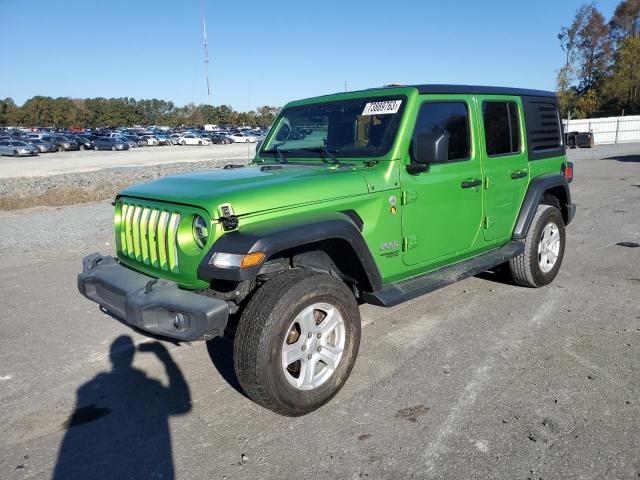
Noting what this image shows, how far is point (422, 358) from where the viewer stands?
13.1ft

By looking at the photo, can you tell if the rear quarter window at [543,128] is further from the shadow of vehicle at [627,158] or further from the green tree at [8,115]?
the green tree at [8,115]

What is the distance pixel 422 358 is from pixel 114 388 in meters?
2.30

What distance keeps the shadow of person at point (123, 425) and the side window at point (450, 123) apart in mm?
2693

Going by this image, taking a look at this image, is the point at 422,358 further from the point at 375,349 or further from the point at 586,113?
the point at 586,113

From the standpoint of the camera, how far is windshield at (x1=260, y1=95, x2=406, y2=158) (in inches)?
157

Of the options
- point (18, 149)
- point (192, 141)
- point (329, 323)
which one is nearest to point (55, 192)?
point (329, 323)

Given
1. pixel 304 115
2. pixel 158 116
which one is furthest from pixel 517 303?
pixel 158 116

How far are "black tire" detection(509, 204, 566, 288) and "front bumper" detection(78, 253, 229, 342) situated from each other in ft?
11.6

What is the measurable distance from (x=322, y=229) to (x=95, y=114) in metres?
139

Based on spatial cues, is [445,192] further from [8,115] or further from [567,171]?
[8,115]

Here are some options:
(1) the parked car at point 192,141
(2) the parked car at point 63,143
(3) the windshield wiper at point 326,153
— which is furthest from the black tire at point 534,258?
(1) the parked car at point 192,141

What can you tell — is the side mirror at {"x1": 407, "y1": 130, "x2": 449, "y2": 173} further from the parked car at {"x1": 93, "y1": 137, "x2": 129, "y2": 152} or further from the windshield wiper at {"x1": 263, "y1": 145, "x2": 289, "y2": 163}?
the parked car at {"x1": 93, "y1": 137, "x2": 129, "y2": 152}

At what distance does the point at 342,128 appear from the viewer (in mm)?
4309

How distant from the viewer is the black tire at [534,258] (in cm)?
526
